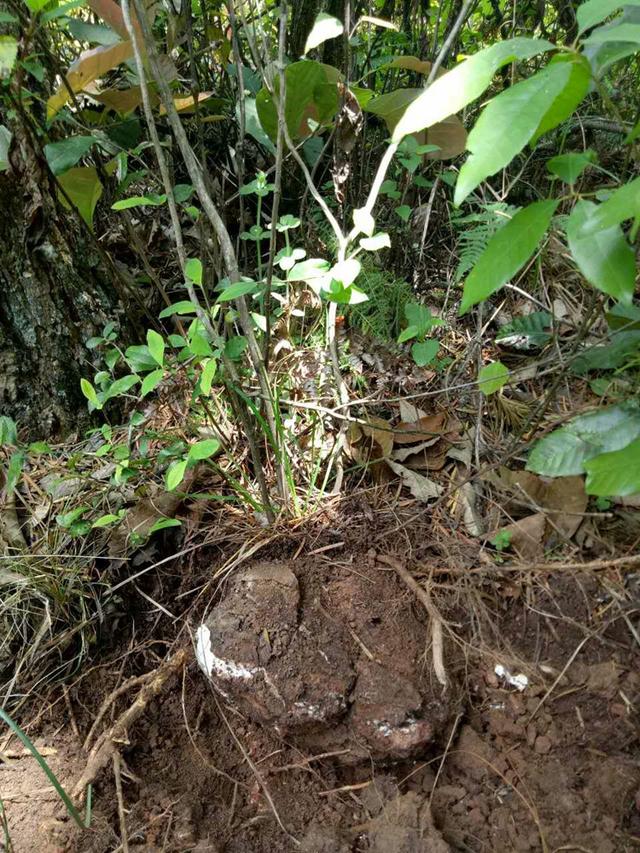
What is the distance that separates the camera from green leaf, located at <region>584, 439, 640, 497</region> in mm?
905

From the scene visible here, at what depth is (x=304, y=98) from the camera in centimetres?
135

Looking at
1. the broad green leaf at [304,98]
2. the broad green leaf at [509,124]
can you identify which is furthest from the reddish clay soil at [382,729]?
the broad green leaf at [304,98]

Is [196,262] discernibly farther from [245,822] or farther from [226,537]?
[245,822]

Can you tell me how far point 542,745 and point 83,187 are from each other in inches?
65.1

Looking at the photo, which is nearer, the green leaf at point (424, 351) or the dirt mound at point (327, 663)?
the dirt mound at point (327, 663)

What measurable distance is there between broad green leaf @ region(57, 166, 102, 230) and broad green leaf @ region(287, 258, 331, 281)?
626mm

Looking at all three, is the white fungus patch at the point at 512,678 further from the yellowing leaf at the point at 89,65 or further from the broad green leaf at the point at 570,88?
the yellowing leaf at the point at 89,65

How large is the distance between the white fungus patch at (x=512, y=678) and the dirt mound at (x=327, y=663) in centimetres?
13

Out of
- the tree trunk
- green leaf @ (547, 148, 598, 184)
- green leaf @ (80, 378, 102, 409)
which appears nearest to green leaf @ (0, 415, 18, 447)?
green leaf @ (80, 378, 102, 409)

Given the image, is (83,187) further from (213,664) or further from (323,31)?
(213,664)

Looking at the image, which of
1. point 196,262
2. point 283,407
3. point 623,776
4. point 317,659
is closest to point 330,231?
point 283,407

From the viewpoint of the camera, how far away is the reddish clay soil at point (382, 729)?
3.72 ft

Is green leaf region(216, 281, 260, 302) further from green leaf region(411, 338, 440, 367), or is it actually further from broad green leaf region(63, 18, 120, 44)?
broad green leaf region(63, 18, 120, 44)

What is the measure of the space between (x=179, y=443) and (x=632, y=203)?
107cm
